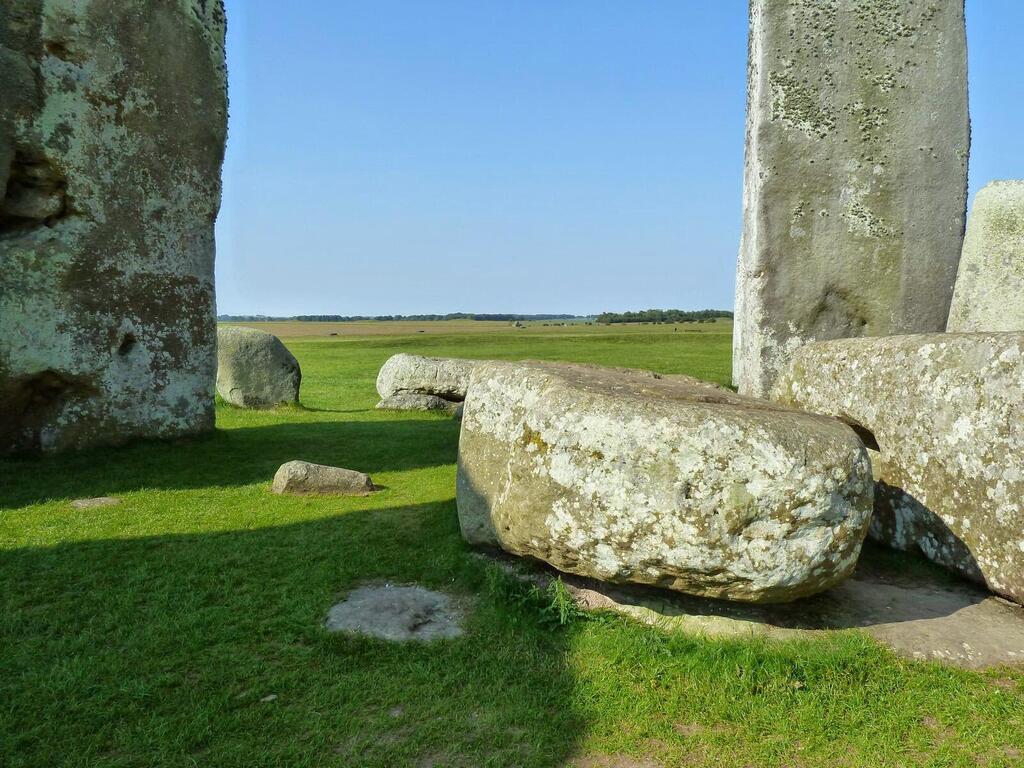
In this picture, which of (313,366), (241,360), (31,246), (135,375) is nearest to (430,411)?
(241,360)

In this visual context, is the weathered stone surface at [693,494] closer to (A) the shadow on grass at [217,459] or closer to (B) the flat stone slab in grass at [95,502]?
(B) the flat stone slab in grass at [95,502]

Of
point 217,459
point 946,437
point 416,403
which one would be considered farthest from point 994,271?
point 416,403

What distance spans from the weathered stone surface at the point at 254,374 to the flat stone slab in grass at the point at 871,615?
37.3ft

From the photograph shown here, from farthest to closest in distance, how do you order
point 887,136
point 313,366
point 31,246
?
point 313,366 → point 31,246 → point 887,136

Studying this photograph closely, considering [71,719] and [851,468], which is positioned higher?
[851,468]

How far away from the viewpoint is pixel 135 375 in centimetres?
945

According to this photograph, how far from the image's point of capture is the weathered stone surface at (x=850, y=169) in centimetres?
766

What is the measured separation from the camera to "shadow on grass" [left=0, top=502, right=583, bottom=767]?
342 cm

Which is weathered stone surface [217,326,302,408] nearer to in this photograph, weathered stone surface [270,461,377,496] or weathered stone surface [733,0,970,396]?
weathered stone surface [270,461,377,496]

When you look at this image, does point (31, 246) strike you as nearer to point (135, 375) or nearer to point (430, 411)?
point (135, 375)

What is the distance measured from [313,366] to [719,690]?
27.5 m

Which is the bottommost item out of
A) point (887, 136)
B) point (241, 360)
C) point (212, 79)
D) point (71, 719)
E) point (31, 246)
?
point (71, 719)

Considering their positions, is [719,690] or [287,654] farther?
[287,654]

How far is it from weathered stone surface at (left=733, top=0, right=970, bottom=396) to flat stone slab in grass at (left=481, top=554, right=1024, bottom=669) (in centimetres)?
343
